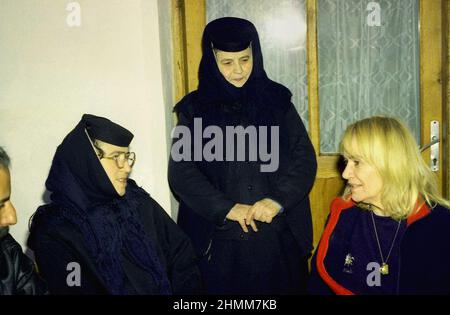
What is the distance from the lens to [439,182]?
10.1 ft

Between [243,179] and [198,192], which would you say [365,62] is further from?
[198,192]

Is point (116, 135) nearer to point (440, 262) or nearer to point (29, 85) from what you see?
point (29, 85)

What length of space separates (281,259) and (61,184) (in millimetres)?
1221

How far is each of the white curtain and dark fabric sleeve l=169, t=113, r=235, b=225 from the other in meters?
1.07

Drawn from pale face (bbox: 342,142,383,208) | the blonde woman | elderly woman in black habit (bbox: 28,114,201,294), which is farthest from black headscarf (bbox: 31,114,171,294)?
pale face (bbox: 342,142,383,208)

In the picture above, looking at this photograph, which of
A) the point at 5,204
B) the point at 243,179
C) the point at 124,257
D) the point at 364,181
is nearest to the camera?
the point at 5,204

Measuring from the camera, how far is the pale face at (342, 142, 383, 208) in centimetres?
202

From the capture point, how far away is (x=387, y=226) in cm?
203

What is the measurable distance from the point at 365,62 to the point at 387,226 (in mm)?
1427

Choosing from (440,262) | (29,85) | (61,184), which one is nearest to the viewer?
(440,262)

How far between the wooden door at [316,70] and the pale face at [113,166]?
85 centimetres

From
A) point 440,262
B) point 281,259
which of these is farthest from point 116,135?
point 440,262

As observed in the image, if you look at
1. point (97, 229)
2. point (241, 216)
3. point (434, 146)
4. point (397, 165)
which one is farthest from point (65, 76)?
point (434, 146)
